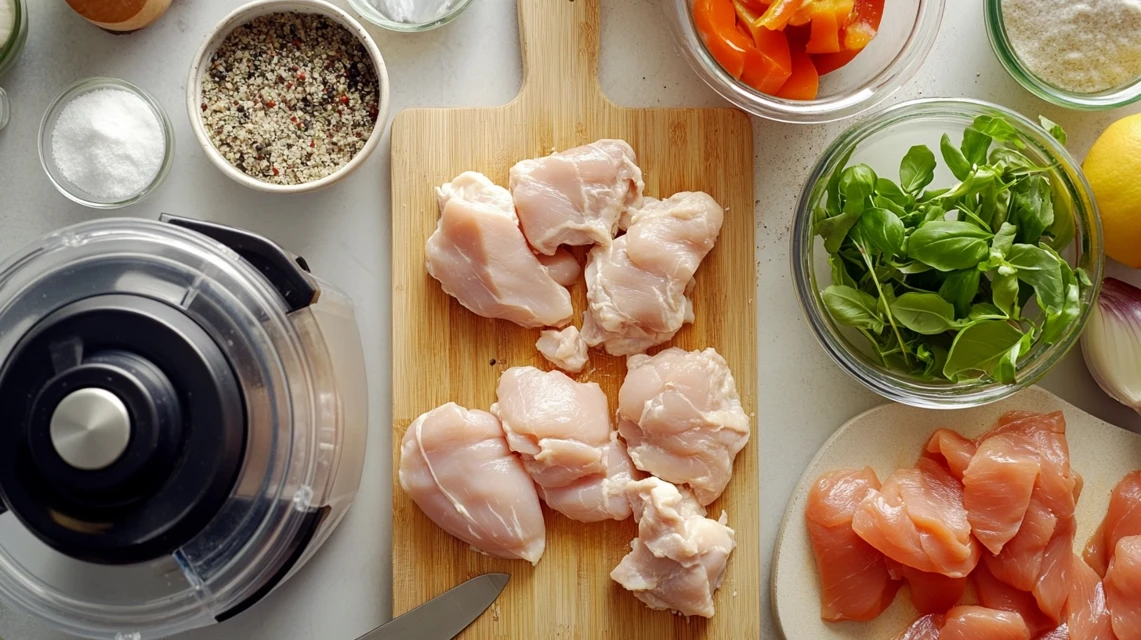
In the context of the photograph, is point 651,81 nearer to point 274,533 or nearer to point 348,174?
point 348,174

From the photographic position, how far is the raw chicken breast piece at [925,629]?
1.58 m

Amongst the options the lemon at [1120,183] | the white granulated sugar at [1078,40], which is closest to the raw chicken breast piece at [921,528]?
the lemon at [1120,183]

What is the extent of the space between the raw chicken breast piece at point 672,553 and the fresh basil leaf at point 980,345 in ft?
1.53

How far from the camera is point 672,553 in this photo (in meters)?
1.48

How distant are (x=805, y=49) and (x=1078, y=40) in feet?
1.52

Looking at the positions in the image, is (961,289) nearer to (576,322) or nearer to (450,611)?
(576,322)

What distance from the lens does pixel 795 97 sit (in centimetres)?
152

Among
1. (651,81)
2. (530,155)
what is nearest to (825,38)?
(651,81)

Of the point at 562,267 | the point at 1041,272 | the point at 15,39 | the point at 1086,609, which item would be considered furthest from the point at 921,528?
the point at 15,39

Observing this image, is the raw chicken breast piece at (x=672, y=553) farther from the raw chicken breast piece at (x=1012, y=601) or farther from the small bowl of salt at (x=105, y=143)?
the small bowl of salt at (x=105, y=143)

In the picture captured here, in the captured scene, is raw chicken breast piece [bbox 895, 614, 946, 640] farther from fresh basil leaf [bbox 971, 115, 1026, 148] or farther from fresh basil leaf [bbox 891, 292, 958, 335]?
fresh basil leaf [bbox 971, 115, 1026, 148]

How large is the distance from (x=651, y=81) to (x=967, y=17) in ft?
1.94

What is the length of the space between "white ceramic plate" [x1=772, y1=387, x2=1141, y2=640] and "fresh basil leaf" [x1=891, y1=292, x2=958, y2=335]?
0.25m

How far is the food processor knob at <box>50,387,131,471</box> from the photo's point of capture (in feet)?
3.30
